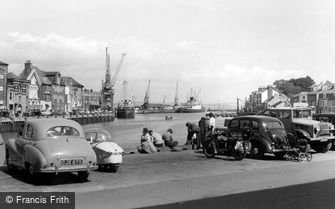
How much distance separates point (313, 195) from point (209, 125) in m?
12.2

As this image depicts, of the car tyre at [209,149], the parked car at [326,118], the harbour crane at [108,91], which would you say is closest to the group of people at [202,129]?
the car tyre at [209,149]

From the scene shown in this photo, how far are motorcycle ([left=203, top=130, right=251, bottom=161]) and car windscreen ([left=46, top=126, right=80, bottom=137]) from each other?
7306mm

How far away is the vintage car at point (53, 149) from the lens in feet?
35.2

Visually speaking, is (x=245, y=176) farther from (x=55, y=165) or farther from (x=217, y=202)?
(x=55, y=165)

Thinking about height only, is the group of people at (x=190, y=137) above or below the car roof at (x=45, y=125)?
below

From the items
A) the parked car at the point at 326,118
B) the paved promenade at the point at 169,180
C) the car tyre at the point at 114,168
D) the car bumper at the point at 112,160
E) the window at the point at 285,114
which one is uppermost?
the window at the point at 285,114

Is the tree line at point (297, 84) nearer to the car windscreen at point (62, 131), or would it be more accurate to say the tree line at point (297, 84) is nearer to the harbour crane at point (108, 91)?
the harbour crane at point (108, 91)

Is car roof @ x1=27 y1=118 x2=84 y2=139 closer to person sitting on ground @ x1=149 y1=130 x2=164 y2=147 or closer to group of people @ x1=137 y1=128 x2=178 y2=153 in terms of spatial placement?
group of people @ x1=137 y1=128 x2=178 y2=153

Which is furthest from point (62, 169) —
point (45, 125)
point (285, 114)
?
point (285, 114)

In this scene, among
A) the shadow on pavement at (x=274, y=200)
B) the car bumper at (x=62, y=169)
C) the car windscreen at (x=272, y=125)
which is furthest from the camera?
the car windscreen at (x=272, y=125)

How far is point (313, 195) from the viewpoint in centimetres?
960

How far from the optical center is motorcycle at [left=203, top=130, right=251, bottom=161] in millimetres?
17047

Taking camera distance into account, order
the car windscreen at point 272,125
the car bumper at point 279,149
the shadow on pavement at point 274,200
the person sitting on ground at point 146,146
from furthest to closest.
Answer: the person sitting on ground at point 146,146 → the car windscreen at point 272,125 → the car bumper at point 279,149 → the shadow on pavement at point 274,200

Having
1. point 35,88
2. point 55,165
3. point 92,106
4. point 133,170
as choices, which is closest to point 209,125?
Answer: point 133,170
